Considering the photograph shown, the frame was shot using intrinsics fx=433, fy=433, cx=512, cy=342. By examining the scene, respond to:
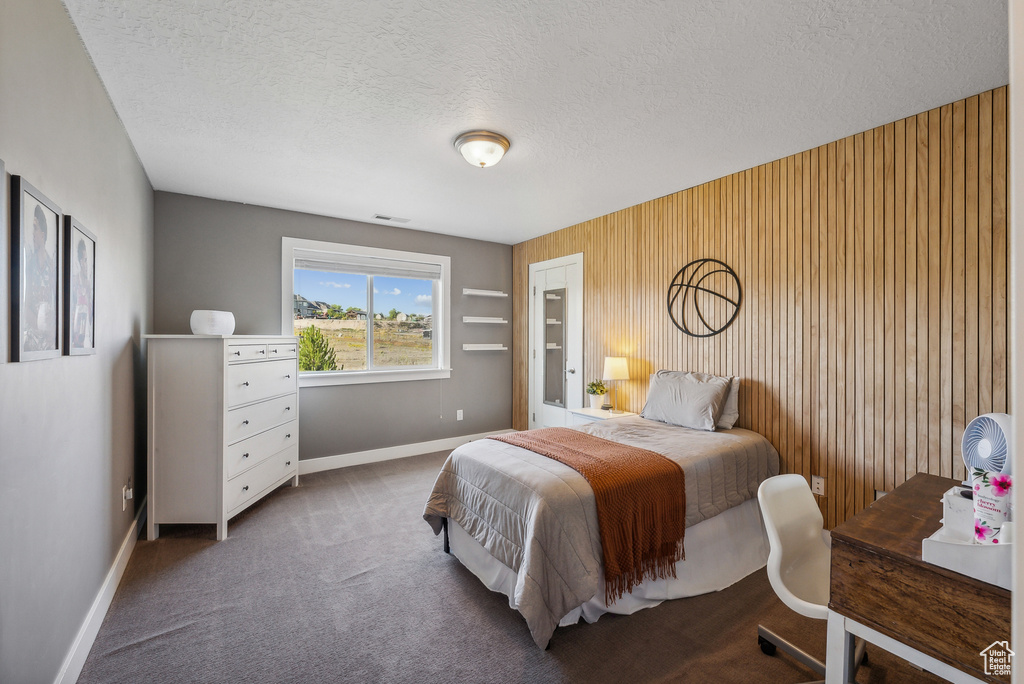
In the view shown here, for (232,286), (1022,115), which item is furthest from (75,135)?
(1022,115)

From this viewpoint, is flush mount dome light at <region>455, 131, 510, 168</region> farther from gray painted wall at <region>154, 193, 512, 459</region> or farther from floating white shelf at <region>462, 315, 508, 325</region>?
floating white shelf at <region>462, 315, 508, 325</region>

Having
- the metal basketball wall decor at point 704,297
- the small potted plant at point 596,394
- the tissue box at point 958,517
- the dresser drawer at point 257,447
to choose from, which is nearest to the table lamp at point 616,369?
the small potted plant at point 596,394

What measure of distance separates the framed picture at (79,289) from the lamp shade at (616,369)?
3.41m

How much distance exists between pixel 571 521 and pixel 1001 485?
1.34m

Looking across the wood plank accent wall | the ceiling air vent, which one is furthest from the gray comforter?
the ceiling air vent

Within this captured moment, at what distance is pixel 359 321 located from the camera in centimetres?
459

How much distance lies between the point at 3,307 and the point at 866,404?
150 inches

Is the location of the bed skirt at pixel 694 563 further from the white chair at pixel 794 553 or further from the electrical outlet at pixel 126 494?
the electrical outlet at pixel 126 494

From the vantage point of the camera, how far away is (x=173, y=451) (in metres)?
2.82

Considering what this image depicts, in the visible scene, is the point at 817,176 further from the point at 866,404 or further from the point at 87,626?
the point at 87,626

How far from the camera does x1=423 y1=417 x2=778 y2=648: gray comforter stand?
6.05ft

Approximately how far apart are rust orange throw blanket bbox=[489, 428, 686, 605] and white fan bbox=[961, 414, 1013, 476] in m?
1.14

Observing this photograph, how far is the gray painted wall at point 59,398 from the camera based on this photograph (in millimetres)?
1232

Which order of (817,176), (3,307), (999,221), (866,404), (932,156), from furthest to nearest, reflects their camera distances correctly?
(817,176), (866,404), (932,156), (999,221), (3,307)
